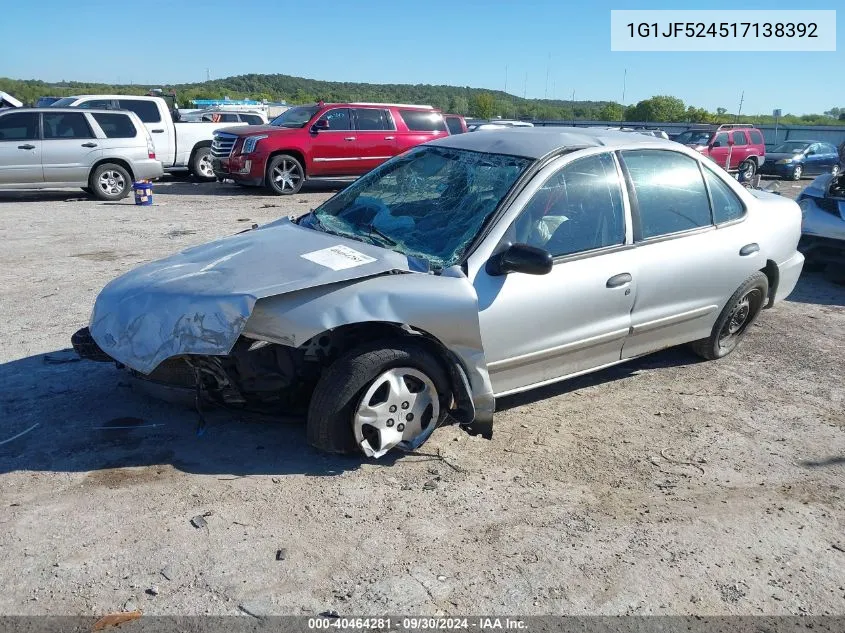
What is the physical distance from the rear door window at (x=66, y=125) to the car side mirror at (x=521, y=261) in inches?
450

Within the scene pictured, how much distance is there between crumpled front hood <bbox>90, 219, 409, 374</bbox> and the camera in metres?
3.42

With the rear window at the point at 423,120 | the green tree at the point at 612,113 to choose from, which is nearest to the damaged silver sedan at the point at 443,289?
the rear window at the point at 423,120

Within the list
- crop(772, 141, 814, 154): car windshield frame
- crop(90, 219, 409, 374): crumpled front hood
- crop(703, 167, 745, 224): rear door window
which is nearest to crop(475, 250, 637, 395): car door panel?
crop(90, 219, 409, 374): crumpled front hood

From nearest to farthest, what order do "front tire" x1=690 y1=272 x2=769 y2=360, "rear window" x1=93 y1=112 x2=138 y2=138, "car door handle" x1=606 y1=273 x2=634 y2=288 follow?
"car door handle" x1=606 y1=273 x2=634 y2=288, "front tire" x1=690 y1=272 x2=769 y2=360, "rear window" x1=93 y1=112 x2=138 y2=138

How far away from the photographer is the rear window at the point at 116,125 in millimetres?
13125

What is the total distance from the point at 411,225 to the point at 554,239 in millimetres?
824

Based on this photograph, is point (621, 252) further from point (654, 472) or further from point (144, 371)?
point (144, 371)

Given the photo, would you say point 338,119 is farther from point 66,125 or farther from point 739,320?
point 739,320

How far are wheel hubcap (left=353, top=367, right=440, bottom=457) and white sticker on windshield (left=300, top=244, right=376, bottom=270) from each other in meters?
0.58

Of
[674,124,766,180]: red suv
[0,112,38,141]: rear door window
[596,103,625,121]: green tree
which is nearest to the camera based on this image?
[0,112,38,141]: rear door window

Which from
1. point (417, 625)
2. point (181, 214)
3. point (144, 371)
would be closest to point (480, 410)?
point (417, 625)

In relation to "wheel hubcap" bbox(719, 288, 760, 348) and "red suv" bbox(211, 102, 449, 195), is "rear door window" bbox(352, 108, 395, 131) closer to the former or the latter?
"red suv" bbox(211, 102, 449, 195)

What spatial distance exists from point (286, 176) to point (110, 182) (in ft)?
10.9

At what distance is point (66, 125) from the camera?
12.9m
